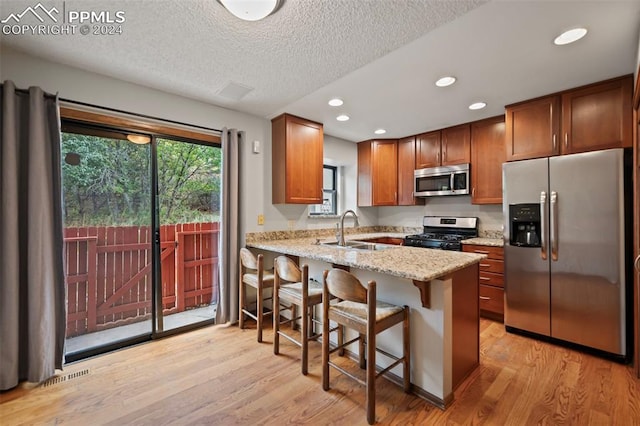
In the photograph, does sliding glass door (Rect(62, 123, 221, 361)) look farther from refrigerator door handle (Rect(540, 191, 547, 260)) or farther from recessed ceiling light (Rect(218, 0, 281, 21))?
refrigerator door handle (Rect(540, 191, 547, 260))

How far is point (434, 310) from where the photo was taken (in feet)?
5.78

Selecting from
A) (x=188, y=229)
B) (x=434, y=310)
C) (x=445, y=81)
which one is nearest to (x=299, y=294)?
(x=434, y=310)

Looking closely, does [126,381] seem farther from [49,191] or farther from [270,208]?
[270,208]

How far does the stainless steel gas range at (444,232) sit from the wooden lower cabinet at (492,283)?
1.07 ft

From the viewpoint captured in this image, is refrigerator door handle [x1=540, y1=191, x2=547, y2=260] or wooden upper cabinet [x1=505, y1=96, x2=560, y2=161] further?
wooden upper cabinet [x1=505, y1=96, x2=560, y2=161]

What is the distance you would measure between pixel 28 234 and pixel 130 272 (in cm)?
86

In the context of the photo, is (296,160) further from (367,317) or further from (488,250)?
(488,250)

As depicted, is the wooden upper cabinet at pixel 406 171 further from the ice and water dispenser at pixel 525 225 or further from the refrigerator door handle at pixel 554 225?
the refrigerator door handle at pixel 554 225

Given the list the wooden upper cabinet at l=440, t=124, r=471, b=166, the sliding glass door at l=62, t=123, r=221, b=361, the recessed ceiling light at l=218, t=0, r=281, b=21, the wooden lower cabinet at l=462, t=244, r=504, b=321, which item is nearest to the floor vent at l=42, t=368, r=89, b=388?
the sliding glass door at l=62, t=123, r=221, b=361

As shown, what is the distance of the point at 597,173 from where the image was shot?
7.61ft

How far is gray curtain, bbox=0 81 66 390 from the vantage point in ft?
6.10

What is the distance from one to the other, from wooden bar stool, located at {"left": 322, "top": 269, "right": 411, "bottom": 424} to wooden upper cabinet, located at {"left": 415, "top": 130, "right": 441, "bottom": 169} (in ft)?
9.07

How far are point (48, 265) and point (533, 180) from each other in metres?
4.09

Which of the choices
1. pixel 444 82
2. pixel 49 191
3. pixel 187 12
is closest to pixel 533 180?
pixel 444 82
